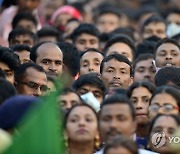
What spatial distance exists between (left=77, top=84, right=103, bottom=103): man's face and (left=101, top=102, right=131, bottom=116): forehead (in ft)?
6.20

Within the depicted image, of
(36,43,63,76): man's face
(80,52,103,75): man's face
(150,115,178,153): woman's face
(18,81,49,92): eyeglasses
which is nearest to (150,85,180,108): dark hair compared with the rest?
(150,115,178,153): woman's face

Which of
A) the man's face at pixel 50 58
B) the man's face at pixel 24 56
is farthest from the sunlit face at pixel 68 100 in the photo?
the man's face at pixel 24 56

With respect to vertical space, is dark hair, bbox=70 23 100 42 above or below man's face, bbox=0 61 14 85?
above

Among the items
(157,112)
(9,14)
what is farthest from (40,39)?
(157,112)

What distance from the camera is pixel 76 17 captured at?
21594mm

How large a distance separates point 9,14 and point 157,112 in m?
7.26

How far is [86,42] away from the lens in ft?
58.5

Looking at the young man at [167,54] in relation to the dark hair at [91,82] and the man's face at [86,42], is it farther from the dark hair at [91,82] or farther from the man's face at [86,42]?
the man's face at [86,42]

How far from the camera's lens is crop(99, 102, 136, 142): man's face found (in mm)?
11156

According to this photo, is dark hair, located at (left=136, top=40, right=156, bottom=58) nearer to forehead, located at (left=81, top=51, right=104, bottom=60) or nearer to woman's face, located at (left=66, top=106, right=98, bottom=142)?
forehead, located at (left=81, top=51, right=104, bottom=60)

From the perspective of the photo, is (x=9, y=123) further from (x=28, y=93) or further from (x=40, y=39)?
(x=40, y=39)

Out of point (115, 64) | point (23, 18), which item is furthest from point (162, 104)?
point (23, 18)

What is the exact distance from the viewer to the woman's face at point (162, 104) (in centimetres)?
1219

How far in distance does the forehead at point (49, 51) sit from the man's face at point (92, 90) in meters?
1.07
